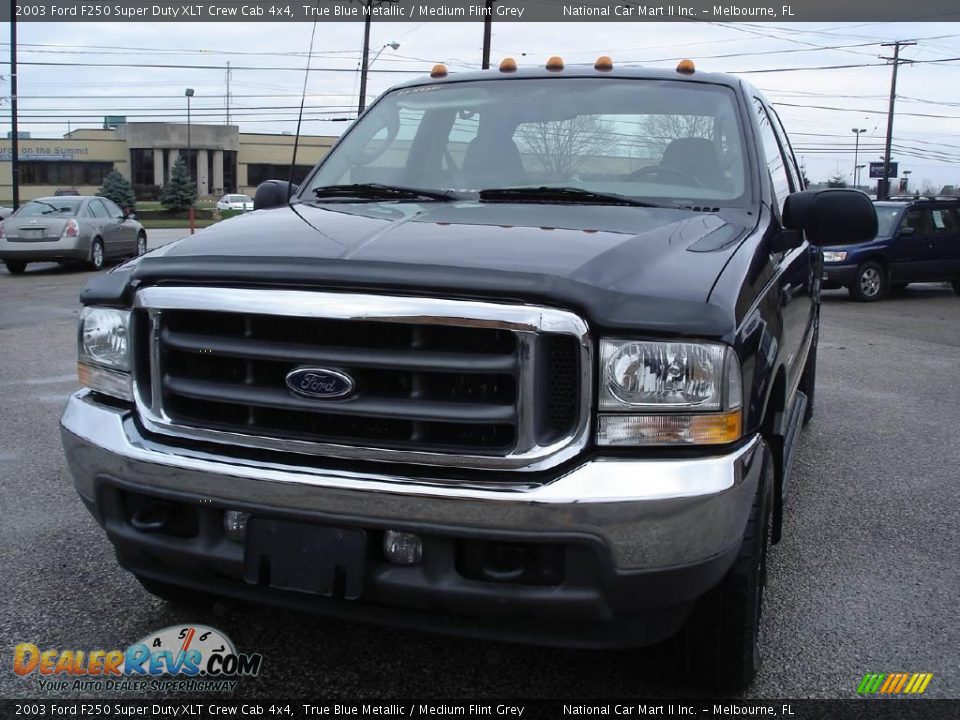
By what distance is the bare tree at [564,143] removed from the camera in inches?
143

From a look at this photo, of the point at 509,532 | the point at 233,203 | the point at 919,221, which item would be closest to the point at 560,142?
the point at 509,532

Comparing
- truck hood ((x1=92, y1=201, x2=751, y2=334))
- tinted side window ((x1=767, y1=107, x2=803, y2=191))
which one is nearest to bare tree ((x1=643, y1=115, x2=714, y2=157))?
truck hood ((x1=92, y1=201, x2=751, y2=334))

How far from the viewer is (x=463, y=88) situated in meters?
4.17

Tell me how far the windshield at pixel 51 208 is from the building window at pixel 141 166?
64.9 meters

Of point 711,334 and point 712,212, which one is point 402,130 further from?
point 711,334

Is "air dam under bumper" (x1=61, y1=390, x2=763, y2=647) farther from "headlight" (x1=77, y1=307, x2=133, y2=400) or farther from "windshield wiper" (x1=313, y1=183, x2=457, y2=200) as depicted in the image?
"windshield wiper" (x1=313, y1=183, x2=457, y2=200)

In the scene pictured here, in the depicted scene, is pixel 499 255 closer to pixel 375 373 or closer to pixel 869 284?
pixel 375 373

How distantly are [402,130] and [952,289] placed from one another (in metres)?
18.1

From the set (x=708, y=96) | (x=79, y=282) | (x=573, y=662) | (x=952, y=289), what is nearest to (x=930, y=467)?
(x=708, y=96)

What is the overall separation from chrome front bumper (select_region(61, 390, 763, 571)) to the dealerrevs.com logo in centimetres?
79

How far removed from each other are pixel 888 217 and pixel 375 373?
16.8 metres

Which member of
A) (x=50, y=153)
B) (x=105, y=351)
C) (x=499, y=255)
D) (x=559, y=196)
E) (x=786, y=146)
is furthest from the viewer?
(x=50, y=153)

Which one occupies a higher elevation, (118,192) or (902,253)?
(902,253)

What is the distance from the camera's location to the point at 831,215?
339cm
